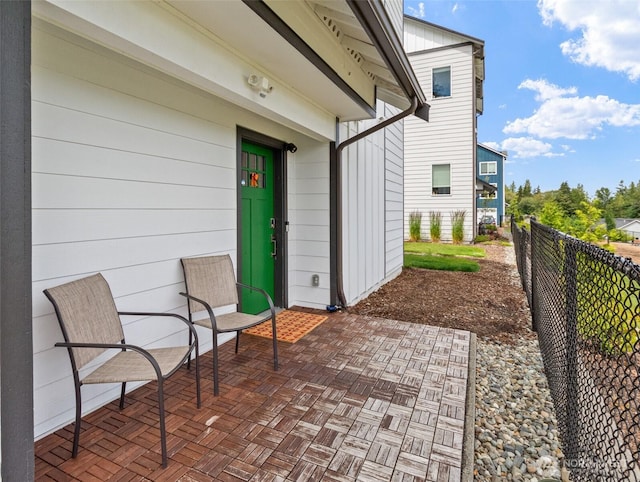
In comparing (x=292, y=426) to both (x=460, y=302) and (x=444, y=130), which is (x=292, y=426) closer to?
(x=460, y=302)

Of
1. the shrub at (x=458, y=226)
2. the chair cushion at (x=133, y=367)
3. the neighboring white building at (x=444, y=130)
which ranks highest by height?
the neighboring white building at (x=444, y=130)

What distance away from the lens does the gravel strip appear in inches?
77.8

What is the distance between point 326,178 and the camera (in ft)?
15.3

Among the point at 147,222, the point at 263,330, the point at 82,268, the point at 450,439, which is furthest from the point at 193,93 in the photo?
the point at 450,439

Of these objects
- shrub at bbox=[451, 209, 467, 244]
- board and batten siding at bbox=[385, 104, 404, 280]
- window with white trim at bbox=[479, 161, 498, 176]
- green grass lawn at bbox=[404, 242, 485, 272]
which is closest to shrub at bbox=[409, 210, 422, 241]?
green grass lawn at bbox=[404, 242, 485, 272]

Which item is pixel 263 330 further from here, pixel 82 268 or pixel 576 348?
pixel 576 348

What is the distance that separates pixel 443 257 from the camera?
9.80 metres

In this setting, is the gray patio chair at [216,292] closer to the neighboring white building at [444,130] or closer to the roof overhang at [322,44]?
the roof overhang at [322,44]

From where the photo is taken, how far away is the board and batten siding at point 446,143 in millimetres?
12594

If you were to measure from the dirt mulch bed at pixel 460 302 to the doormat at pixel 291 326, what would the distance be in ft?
2.44

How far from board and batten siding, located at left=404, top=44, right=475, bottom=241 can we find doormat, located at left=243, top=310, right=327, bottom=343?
32.7 ft

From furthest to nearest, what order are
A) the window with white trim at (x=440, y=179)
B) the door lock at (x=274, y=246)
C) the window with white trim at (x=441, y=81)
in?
the window with white trim at (x=440, y=179)
the window with white trim at (x=441, y=81)
the door lock at (x=274, y=246)

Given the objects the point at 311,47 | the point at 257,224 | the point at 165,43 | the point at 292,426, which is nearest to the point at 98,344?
the point at 292,426

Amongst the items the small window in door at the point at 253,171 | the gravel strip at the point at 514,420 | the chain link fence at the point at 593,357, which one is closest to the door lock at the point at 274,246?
the small window in door at the point at 253,171
